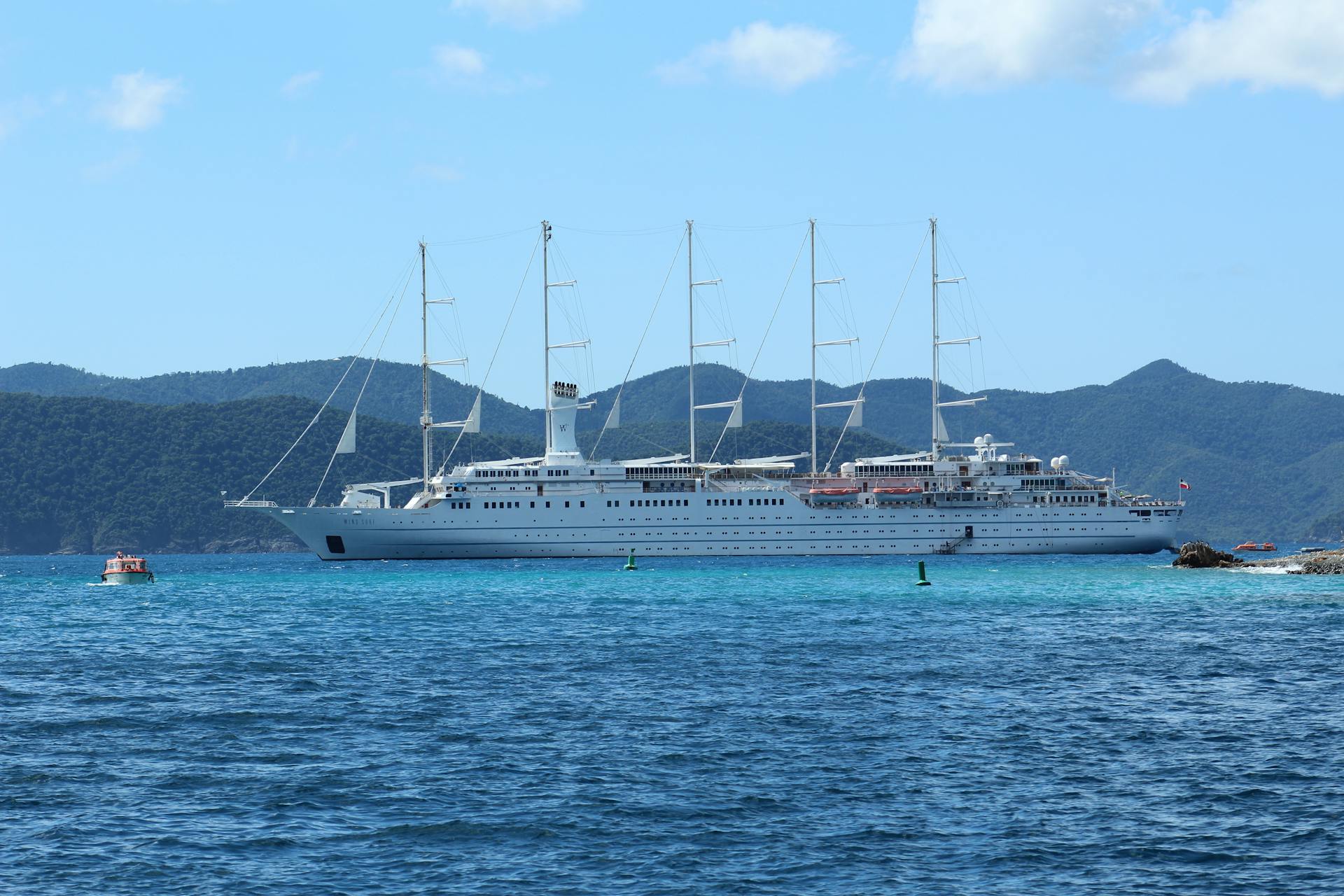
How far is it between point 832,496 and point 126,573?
132 ft

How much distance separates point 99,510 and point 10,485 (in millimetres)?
10294

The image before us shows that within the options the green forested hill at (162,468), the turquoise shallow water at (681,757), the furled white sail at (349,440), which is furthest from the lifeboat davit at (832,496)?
the green forested hill at (162,468)

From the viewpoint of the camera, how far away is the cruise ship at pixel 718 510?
3351 inches

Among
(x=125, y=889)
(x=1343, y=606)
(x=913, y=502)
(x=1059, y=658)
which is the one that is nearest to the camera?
(x=125, y=889)

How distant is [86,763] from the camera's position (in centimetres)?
1900

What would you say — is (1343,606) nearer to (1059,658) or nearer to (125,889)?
(1059,658)

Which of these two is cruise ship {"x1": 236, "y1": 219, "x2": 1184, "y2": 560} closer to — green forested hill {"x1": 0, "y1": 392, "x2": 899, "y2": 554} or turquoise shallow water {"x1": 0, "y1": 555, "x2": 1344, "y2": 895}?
turquoise shallow water {"x1": 0, "y1": 555, "x2": 1344, "y2": 895}

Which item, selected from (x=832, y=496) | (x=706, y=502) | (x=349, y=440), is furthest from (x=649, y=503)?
(x=349, y=440)

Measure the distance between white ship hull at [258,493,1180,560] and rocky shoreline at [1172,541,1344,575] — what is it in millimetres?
18319

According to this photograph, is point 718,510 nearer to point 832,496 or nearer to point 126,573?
point 832,496

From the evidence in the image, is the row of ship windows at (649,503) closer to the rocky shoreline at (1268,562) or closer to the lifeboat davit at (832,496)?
the lifeboat davit at (832,496)

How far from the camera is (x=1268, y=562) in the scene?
64938 millimetres

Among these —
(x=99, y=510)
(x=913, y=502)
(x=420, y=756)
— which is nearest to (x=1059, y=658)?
(x=420, y=756)

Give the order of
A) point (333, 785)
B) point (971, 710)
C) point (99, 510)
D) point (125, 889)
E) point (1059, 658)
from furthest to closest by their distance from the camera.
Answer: point (99, 510) → point (1059, 658) → point (971, 710) → point (333, 785) → point (125, 889)
